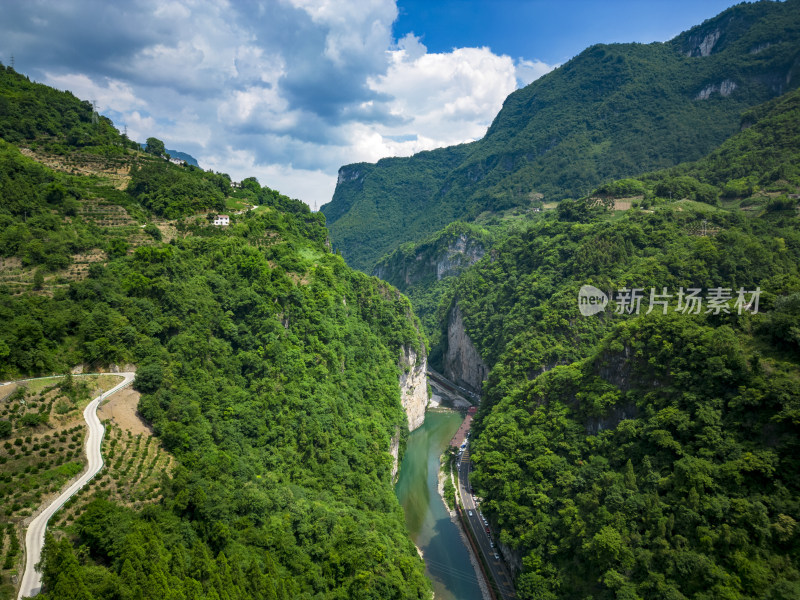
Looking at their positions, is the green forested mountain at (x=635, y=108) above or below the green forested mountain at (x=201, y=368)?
above

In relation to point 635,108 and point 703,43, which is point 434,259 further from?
point 703,43

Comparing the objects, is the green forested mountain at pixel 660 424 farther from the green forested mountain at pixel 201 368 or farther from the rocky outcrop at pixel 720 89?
the rocky outcrop at pixel 720 89

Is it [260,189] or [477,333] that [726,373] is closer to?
[477,333]

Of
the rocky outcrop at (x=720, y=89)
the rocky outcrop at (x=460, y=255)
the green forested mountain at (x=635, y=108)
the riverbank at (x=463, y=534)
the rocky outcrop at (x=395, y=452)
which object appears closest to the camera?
the riverbank at (x=463, y=534)

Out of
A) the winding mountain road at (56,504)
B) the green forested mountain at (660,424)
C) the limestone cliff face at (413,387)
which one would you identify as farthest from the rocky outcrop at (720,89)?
the winding mountain road at (56,504)

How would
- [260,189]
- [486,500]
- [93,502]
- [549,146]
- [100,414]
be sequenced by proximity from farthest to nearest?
[549,146], [260,189], [486,500], [100,414], [93,502]

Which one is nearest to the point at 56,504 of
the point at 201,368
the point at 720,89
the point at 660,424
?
the point at 201,368

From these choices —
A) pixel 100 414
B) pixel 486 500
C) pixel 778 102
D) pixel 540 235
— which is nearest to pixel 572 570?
pixel 486 500
